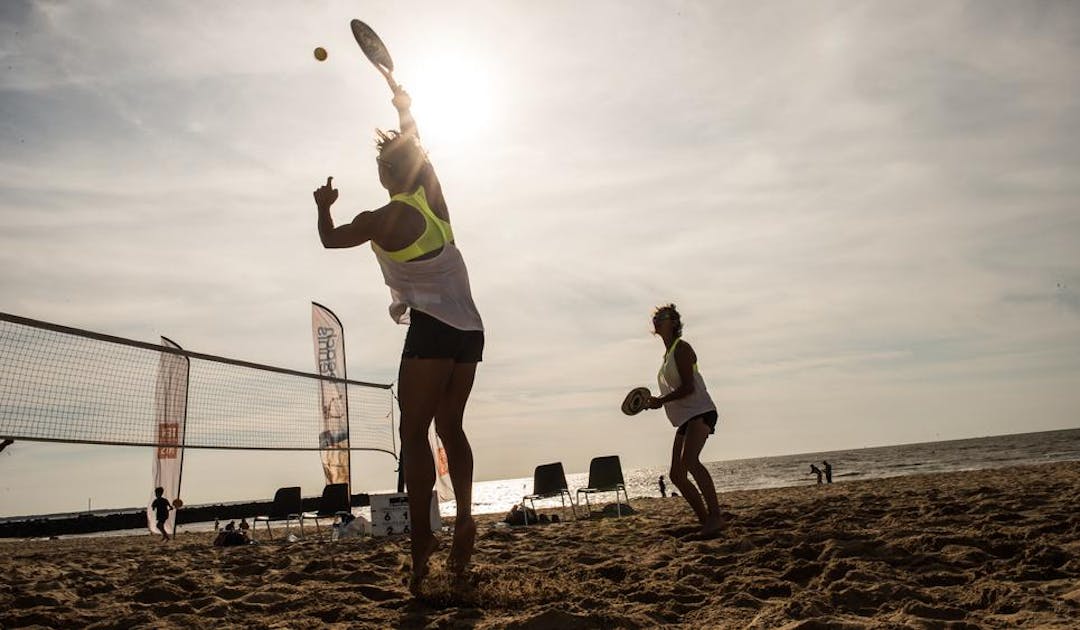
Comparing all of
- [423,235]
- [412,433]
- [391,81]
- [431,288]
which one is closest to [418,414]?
[412,433]

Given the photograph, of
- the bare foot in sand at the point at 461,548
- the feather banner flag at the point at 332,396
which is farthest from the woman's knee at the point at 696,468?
the feather banner flag at the point at 332,396

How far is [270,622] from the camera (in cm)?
238

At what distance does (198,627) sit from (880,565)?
2.47 m

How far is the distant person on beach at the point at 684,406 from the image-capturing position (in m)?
4.97

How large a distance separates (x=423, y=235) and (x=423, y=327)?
14.0 inches

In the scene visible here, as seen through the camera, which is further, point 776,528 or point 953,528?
point 776,528

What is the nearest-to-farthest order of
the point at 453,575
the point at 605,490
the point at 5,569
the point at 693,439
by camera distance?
the point at 453,575, the point at 5,569, the point at 693,439, the point at 605,490

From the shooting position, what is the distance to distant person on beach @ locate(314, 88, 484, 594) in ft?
8.95

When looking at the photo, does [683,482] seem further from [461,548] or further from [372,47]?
[372,47]

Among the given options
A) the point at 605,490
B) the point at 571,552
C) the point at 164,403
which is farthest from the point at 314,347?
the point at 571,552

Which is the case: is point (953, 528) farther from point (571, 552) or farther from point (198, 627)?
point (198, 627)

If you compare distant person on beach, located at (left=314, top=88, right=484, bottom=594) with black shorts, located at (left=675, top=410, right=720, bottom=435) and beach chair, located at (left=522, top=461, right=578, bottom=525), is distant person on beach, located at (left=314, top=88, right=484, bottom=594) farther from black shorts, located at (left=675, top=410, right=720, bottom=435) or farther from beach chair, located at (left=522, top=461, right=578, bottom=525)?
beach chair, located at (left=522, top=461, right=578, bottom=525)

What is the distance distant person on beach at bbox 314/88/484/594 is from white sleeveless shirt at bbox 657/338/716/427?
253 cm

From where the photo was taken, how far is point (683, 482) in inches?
195
